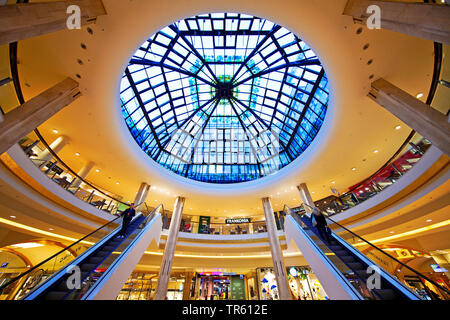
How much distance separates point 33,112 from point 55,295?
217 inches

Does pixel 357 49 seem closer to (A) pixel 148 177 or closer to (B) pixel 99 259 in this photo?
(B) pixel 99 259

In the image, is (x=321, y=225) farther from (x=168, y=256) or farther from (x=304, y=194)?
(x=168, y=256)

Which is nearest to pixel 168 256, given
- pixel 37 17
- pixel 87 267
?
pixel 87 267

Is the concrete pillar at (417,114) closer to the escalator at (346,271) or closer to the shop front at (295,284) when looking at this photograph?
the escalator at (346,271)

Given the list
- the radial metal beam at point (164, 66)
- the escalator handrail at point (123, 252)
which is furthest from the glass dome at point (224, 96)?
the escalator handrail at point (123, 252)

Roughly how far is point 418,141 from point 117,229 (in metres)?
14.1

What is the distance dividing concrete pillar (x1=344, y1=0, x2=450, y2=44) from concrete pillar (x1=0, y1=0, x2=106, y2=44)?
825cm

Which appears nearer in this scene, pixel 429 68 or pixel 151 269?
pixel 429 68

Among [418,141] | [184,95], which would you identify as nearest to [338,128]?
[418,141]

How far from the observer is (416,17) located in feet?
13.5

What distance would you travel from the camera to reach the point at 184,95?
15398mm

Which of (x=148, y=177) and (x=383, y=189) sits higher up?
(x=148, y=177)

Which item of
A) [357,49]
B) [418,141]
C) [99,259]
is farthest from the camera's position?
[418,141]

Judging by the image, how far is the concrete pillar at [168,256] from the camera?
38.9 feet
